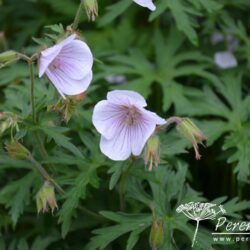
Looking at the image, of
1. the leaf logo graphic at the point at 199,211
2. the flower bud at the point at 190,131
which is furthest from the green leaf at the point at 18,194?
the flower bud at the point at 190,131

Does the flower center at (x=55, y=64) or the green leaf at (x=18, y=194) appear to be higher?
the flower center at (x=55, y=64)

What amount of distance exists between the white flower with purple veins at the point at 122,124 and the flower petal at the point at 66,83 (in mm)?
76

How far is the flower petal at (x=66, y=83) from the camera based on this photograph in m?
1.79

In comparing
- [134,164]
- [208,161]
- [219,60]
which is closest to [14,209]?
[134,164]

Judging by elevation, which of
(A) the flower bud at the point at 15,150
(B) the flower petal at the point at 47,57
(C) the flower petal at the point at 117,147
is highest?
(B) the flower petal at the point at 47,57

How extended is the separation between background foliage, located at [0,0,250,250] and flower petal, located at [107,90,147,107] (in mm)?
208

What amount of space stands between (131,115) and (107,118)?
0.25ft

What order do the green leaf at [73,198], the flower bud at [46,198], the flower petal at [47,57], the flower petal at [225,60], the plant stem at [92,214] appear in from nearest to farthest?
the flower petal at [47,57] → the flower bud at [46,198] → the green leaf at [73,198] → the plant stem at [92,214] → the flower petal at [225,60]

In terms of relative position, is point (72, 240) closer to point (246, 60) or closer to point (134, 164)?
point (134, 164)

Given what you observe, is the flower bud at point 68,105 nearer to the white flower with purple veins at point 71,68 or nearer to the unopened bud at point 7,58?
the white flower with purple veins at point 71,68

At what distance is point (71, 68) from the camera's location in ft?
6.01

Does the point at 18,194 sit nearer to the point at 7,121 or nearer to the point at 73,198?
the point at 73,198

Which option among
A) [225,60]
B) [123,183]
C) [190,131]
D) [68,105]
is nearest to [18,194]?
[123,183]

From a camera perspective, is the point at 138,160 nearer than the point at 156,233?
No
